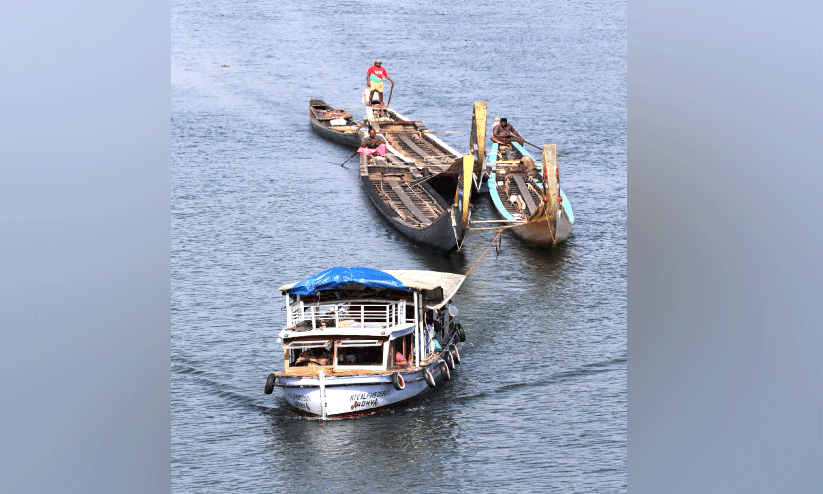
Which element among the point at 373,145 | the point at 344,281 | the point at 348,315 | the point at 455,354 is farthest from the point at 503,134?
the point at 344,281

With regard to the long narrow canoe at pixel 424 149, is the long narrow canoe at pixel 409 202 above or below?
below

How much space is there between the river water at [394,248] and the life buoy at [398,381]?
652mm

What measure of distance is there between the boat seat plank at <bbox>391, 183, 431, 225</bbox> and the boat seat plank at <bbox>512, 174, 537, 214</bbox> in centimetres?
381

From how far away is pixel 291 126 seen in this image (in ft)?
177

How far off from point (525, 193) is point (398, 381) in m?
17.9

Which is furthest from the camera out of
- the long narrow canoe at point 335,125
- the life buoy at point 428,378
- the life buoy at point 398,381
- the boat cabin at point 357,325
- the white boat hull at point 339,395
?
the long narrow canoe at point 335,125

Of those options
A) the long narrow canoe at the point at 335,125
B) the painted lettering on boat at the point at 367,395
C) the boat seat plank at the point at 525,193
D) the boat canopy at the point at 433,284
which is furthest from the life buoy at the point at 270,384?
the long narrow canoe at the point at 335,125

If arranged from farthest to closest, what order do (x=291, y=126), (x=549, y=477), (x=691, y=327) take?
(x=291, y=126)
(x=691, y=327)
(x=549, y=477)

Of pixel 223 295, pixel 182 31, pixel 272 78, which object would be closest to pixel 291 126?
pixel 272 78

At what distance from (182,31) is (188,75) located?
8.68 metres

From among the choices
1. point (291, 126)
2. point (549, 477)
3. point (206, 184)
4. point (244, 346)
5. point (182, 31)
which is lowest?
point (549, 477)

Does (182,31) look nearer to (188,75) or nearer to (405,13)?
(188,75)

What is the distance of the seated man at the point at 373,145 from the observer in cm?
4472

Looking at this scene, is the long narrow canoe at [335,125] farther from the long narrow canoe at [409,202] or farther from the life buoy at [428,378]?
the life buoy at [428,378]
